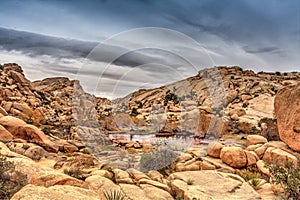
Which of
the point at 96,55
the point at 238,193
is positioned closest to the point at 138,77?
the point at 96,55

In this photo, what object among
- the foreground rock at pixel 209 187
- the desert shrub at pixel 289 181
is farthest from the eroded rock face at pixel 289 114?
the desert shrub at pixel 289 181

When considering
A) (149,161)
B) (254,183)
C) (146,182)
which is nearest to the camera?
(146,182)

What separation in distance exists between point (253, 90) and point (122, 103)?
27211 millimetres

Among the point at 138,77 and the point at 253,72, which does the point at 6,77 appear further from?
the point at 253,72

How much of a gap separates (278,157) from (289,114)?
2.83 meters

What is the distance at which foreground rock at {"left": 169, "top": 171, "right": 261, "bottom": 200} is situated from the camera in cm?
1006

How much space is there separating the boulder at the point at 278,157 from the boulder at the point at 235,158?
1.17 meters

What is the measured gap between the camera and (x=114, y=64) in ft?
63.7

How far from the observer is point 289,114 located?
1554 centimetres

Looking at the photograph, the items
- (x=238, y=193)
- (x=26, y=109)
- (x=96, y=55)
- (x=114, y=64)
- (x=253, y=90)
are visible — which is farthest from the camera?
(x=253, y=90)

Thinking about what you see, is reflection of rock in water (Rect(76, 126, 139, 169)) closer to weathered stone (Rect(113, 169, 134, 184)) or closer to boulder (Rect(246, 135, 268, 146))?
weathered stone (Rect(113, 169, 134, 184))


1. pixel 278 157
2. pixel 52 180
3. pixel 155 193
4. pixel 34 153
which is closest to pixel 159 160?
pixel 155 193

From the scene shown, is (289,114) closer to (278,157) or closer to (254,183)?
(278,157)

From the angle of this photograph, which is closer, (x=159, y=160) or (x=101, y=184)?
(x=101, y=184)
